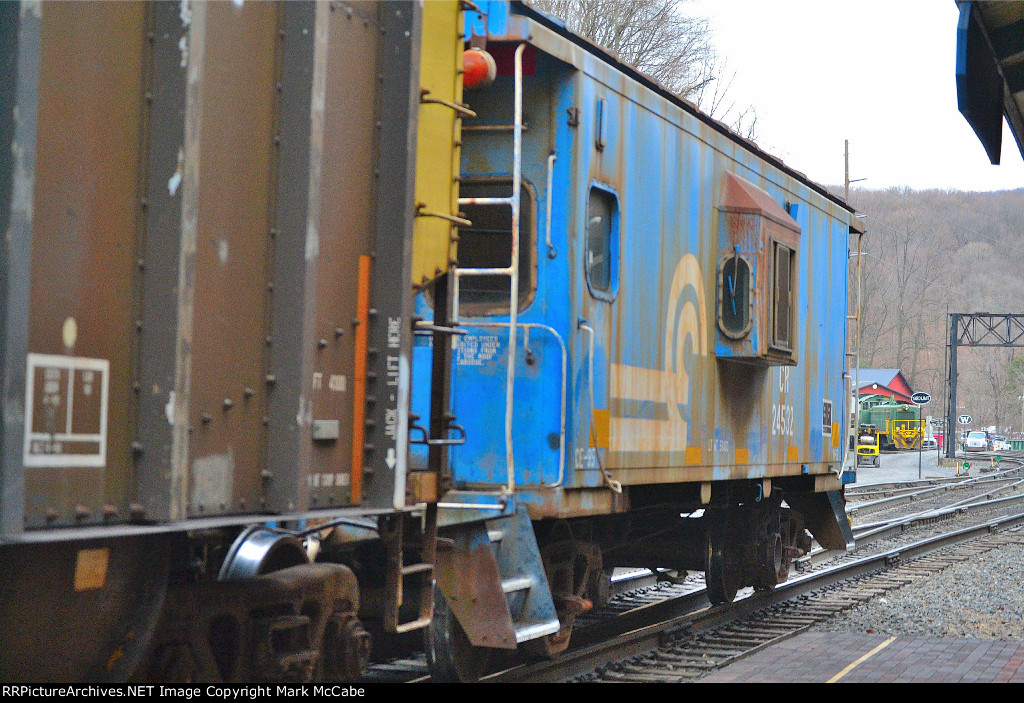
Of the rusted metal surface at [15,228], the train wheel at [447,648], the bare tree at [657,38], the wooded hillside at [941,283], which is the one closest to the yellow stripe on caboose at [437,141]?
the rusted metal surface at [15,228]

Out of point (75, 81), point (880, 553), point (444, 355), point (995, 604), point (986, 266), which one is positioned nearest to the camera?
point (75, 81)

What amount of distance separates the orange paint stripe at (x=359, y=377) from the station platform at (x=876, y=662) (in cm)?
377

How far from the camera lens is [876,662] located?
26.9 ft

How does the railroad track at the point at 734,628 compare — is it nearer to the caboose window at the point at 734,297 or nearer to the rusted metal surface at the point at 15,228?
the caboose window at the point at 734,297

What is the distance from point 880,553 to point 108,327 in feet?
43.5

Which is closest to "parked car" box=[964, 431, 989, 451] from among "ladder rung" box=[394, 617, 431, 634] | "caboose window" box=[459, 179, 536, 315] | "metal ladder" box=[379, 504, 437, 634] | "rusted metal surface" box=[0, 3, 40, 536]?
"caboose window" box=[459, 179, 536, 315]

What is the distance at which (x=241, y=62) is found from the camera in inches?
156

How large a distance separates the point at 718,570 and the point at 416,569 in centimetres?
581

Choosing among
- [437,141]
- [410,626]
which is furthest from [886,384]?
[410,626]

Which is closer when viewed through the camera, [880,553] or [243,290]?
[243,290]

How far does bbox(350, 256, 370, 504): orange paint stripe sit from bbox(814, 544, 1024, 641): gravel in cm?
652

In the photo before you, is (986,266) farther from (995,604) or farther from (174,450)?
(174,450)

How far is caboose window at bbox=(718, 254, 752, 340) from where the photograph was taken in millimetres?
8461

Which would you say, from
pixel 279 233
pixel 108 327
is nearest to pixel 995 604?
pixel 279 233
